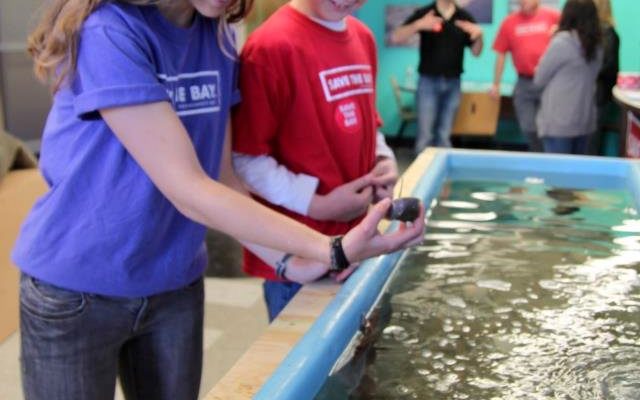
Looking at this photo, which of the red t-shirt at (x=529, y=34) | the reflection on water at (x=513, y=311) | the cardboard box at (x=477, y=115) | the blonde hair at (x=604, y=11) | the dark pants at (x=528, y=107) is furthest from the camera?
the cardboard box at (x=477, y=115)

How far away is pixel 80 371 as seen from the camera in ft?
3.67

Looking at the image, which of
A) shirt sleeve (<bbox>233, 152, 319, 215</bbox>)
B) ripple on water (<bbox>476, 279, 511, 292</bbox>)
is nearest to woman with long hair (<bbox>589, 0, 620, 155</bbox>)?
ripple on water (<bbox>476, 279, 511, 292</bbox>)

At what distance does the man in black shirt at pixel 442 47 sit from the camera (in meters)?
5.52

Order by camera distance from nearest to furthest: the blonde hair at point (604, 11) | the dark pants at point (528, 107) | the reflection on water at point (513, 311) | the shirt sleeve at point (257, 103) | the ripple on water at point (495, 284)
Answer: the reflection on water at point (513, 311) → the shirt sleeve at point (257, 103) → the ripple on water at point (495, 284) → the blonde hair at point (604, 11) → the dark pants at point (528, 107)

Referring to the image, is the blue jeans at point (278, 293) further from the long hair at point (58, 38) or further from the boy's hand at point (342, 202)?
the long hair at point (58, 38)

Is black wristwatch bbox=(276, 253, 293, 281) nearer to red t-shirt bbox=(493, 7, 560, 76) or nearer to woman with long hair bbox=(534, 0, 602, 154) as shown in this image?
A: woman with long hair bbox=(534, 0, 602, 154)

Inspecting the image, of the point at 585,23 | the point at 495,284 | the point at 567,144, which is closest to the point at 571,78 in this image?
the point at 585,23

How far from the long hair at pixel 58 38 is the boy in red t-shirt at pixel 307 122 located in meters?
0.38

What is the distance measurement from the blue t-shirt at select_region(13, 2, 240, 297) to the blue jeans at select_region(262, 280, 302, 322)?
40cm

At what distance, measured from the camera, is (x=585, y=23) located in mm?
4297

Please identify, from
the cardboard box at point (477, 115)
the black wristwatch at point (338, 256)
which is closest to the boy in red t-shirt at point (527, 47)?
the cardboard box at point (477, 115)

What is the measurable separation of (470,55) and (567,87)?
2.54 m

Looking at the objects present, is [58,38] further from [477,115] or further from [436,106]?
[477,115]

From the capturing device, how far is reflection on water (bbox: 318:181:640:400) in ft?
4.06
